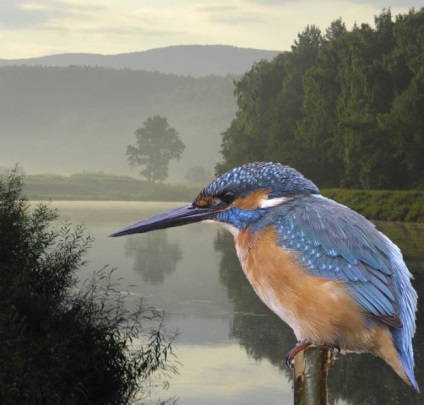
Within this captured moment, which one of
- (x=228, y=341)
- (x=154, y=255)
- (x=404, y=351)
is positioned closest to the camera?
(x=404, y=351)

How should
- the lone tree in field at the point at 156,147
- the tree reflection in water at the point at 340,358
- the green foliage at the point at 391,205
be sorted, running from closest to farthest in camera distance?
the tree reflection in water at the point at 340,358 < the green foliage at the point at 391,205 < the lone tree in field at the point at 156,147

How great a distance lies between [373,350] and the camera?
242 centimetres

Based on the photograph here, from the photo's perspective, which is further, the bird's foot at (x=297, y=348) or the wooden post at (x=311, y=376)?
the wooden post at (x=311, y=376)

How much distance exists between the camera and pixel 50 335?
8562mm

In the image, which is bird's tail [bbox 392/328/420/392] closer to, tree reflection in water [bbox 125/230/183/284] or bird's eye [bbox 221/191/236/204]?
bird's eye [bbox 221/191/236/204]

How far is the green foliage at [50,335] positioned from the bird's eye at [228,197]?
5.27m

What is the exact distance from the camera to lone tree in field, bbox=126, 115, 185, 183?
134m

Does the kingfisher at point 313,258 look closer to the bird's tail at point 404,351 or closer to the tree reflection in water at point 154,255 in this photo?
the bird's tail at point 404,351

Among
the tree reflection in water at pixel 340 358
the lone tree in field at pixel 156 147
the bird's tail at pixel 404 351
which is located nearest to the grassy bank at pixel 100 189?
the lone tree in field at pixel 156 147

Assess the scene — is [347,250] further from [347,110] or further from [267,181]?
[347,110]

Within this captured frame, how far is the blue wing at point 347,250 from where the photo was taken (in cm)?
229

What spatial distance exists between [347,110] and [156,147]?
8244 cm

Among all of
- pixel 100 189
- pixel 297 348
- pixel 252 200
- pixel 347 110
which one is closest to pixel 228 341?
pixel 297 348

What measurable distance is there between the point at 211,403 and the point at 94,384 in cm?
187
